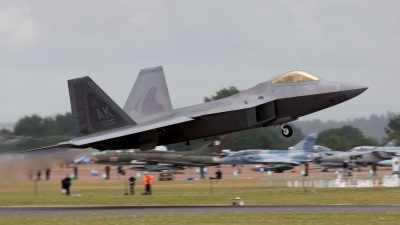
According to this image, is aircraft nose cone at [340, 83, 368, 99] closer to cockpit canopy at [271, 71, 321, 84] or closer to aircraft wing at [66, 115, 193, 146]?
cockpit canopy at [271, 71, 321, 84]

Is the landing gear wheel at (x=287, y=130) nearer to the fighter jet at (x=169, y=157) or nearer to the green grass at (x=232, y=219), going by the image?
the green grass at (x=232, y=219)

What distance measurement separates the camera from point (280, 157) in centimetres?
5291

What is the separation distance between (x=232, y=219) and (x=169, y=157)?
32.6 metres

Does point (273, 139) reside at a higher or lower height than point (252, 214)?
higher

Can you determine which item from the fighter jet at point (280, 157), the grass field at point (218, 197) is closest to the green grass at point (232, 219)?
the grass field at point (218, 197)

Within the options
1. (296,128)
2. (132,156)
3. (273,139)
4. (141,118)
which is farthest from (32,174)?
(296,128)

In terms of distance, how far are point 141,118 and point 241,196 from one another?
7784mm

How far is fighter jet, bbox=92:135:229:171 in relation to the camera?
160ft

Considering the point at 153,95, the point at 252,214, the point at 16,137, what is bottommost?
the point at 252,214

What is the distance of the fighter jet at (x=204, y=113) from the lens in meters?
20.4

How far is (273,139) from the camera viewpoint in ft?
262

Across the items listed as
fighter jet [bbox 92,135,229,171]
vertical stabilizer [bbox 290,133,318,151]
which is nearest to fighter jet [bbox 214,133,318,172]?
vertical stabilizer [bbox 290,133,318,151]

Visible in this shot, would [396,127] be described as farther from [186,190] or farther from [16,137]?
[16,137]

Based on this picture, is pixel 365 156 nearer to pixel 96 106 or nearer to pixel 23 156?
pixel 96 106
